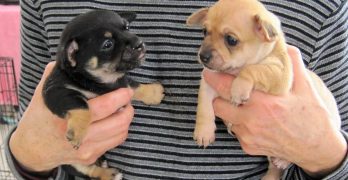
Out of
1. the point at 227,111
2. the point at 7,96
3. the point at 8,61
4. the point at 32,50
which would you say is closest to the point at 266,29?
the point at 227,111

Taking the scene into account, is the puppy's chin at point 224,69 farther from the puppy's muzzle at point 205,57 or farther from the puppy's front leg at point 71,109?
the puppy's front leg at point 71,109

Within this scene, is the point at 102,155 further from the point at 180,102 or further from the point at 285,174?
the point at 285,174

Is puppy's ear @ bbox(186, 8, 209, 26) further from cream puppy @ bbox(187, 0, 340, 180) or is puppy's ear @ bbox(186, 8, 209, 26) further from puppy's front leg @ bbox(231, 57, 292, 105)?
puppy's front leg @ bbox(231, 57, 292, 105)

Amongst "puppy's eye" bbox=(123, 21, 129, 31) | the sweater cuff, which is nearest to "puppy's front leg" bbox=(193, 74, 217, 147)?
"puppy's eye" bbox=(123, 21, 129, 31)

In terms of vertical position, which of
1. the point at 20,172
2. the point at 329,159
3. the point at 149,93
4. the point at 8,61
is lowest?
the point at 8,61

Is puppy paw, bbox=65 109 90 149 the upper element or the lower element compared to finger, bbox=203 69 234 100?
lower

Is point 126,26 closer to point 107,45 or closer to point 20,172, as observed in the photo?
point 107,45
